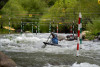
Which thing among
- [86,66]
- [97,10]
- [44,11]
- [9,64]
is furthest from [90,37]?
[44,11]

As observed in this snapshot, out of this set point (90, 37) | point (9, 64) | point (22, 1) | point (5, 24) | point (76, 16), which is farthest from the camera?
point (22, 1)

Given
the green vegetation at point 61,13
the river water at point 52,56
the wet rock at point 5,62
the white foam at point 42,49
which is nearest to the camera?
the wet rock at point 5,62

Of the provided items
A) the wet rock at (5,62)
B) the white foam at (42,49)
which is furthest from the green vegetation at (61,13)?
the wet rock at (5,62)

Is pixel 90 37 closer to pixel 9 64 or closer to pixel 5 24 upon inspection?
pixel 9 64

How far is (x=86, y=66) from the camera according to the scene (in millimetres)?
4508

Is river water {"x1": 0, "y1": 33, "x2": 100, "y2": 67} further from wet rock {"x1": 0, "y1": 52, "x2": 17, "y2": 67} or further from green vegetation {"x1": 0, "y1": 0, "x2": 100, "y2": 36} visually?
green vegetation {"x1": 0, "y1": 0, "x2": 100, "y2": 36}

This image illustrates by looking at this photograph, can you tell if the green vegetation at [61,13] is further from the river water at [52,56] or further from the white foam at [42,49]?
the river water at [52,56]

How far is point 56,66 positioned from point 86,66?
2.33 ft

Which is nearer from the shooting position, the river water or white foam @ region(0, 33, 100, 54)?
the river water

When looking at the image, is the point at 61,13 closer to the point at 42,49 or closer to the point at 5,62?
the point at 42,49

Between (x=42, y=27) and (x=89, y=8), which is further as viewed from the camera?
(x=42, y=27)

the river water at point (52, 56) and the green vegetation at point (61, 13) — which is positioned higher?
the green vegetation at point (61, 13)

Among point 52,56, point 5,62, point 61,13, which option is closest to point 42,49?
point 52,56

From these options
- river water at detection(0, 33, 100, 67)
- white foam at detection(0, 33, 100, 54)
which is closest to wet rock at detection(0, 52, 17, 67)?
river water at detection(0, 33, 100, 67)
